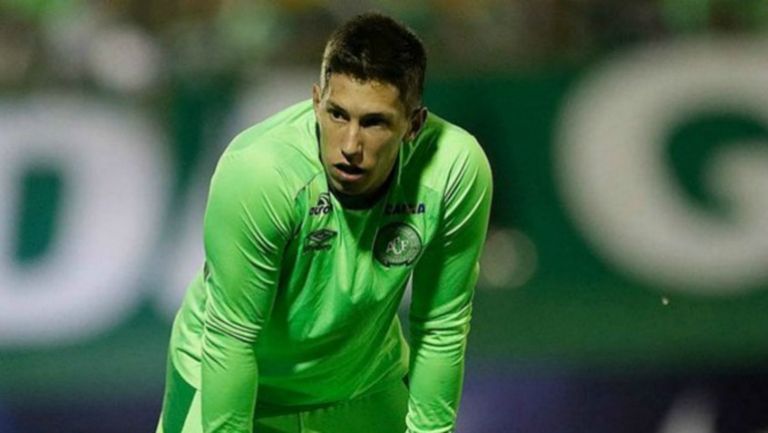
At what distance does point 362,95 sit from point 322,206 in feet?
0.60

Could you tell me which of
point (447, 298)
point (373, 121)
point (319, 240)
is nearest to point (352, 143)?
point (373, 121)

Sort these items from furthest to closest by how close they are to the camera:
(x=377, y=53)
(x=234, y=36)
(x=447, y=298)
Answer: (x=234, y=36), (x=447, y=298), (x=377, y=53)

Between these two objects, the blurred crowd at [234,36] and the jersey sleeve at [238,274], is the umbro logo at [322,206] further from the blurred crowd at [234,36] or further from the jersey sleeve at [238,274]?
the blurred crowd at [234,36]

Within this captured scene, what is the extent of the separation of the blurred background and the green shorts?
0.82 meters

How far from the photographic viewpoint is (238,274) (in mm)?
1914

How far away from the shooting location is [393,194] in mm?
1975

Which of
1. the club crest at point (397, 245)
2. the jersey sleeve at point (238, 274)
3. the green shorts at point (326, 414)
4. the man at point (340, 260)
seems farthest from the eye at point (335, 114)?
the green shorts at point (326, 414)

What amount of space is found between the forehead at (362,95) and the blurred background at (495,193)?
1320 mm

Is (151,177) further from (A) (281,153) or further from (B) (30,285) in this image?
(A) (281,153)

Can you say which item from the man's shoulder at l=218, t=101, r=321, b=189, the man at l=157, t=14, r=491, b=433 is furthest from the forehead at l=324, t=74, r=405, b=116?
the man's shoulder at l=218, t=101, r=321, b=189

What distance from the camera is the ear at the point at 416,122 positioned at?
191 cm

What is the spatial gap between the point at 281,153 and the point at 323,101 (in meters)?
0.09

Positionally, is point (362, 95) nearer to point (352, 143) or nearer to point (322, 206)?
point (352, 143)

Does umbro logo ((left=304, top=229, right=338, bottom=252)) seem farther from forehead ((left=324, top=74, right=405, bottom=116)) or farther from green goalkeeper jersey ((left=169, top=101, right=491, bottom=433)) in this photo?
forehead ((left=324, top=74, right=405, bottom=116))
